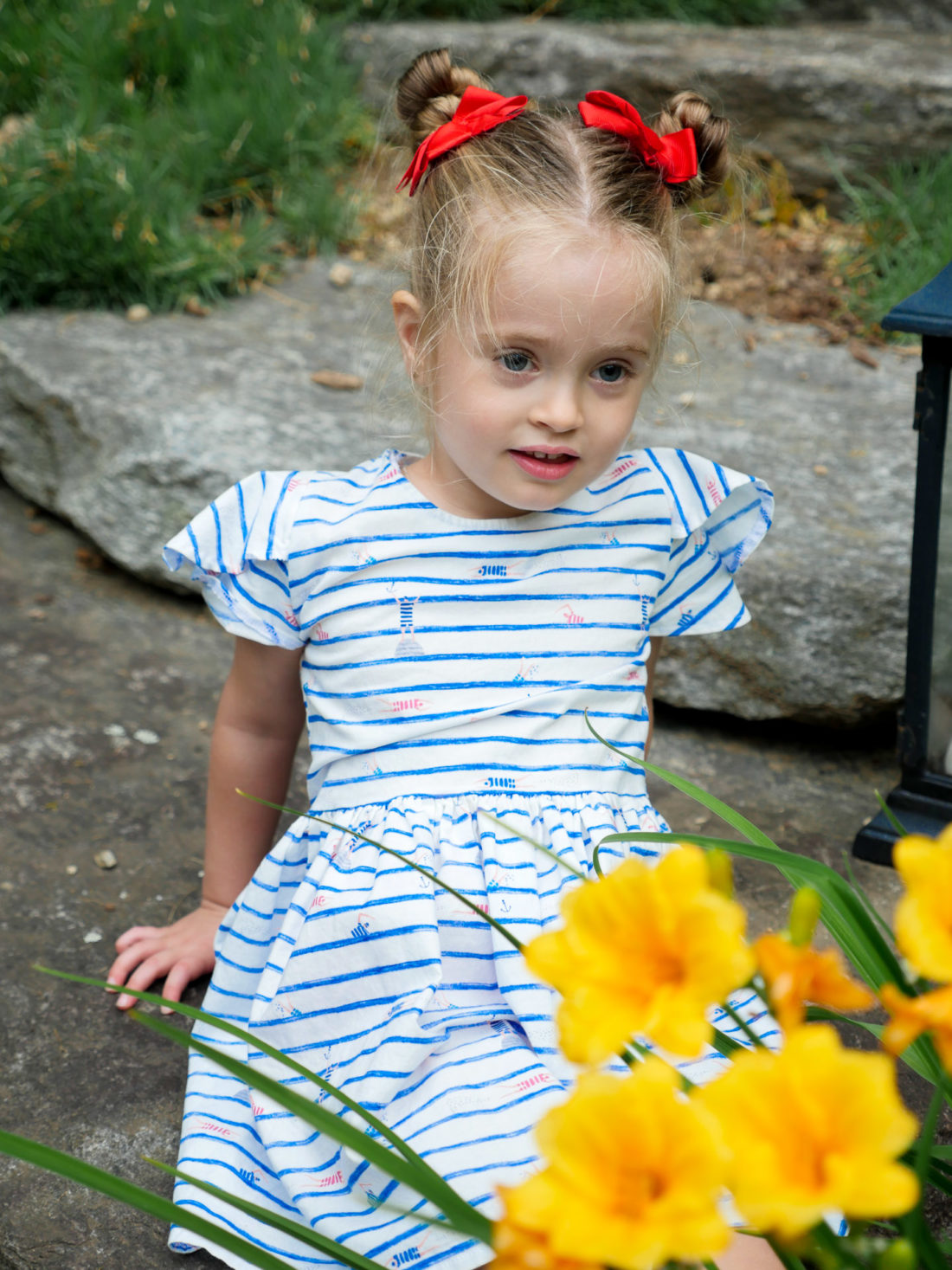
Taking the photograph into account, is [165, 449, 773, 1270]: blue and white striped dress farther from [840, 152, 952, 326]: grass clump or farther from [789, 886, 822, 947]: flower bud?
[840, 152, 952, 326]: grass clump

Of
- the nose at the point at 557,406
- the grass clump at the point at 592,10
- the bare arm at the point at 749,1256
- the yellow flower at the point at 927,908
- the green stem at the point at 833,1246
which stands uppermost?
the grass clump at the point at 592,10

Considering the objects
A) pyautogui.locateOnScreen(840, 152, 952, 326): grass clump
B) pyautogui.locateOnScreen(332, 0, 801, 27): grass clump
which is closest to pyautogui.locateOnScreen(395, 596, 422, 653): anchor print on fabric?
pyautogui.locateOnScreen(840, 152, 952, 326): grass clump

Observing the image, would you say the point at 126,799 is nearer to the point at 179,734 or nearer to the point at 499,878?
the point at 179,734

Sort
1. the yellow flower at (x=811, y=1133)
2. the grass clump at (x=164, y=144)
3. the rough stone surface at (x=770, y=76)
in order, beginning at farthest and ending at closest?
the rough stone surface at (x=770, y=76) → the grass clump at (x=164, y=144) → the yellow flower at (x=811, y=1133)

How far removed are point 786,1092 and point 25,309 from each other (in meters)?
2.57

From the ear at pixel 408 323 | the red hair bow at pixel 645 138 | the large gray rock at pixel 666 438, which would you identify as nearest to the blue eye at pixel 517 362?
the ear at pixel 408 323

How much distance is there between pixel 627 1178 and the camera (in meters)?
0.40

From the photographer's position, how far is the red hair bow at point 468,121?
4.15 feet

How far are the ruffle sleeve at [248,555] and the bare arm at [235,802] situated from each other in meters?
0.09

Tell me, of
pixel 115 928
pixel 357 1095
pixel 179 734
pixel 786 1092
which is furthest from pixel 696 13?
pixel 786 1092

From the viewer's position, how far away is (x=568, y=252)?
118 cm

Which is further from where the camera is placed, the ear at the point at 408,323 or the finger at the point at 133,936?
the finger at the point at 133,936

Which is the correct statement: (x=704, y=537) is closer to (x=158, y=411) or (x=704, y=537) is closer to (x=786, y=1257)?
(x=786, y=1257)

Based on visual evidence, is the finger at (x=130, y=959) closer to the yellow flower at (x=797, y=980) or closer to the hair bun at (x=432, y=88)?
the hair bun at (x=432, y=88)
